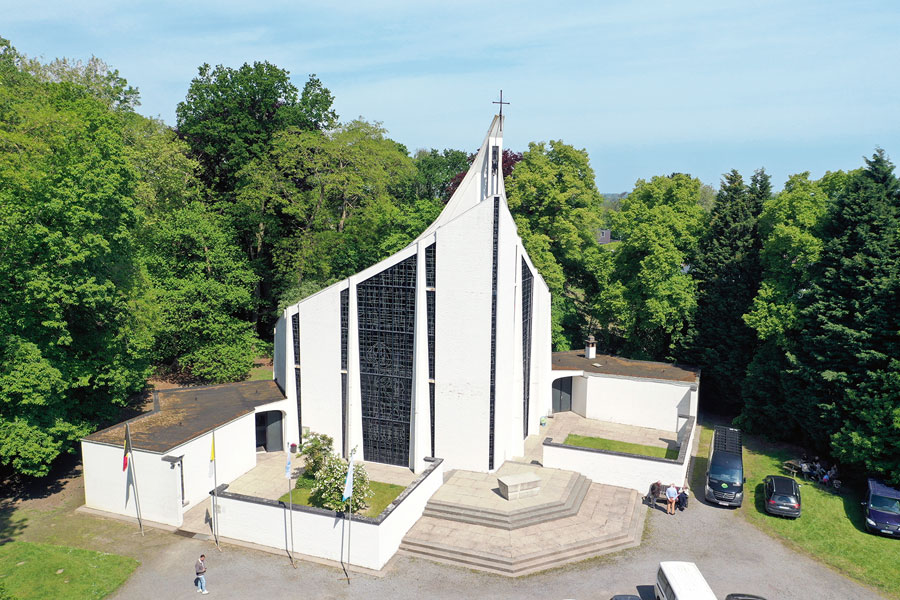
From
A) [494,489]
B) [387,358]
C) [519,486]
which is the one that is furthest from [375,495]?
[387,358]

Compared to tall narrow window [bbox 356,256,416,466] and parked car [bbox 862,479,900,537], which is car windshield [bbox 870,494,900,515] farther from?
tall narrow window [bbox 356,256,416,466]

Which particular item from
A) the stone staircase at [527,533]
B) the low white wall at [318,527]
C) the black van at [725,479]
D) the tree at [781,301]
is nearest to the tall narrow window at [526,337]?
the stone staircase at [527,533]

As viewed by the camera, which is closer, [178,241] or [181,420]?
[181,420]

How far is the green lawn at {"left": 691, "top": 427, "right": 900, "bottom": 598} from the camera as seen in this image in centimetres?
2011

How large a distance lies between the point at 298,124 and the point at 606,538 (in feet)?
136

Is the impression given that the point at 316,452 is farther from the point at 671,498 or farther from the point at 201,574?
the point at 671,498

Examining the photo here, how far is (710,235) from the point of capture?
3756 centimetres

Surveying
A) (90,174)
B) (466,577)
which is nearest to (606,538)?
(466,577)

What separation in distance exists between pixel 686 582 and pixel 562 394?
19.2m

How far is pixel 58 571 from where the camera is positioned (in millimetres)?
19203

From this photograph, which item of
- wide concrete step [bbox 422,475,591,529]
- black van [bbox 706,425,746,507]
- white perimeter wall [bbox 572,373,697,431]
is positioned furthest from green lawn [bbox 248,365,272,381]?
black van [bbox 706,425,746,507]

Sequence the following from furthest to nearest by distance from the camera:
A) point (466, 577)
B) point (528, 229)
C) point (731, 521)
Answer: point (528, 229) < point (731, 521) < point (466, 577)

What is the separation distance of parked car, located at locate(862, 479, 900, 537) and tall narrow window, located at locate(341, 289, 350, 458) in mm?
21961

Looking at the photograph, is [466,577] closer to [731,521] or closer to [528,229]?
[731,521]
